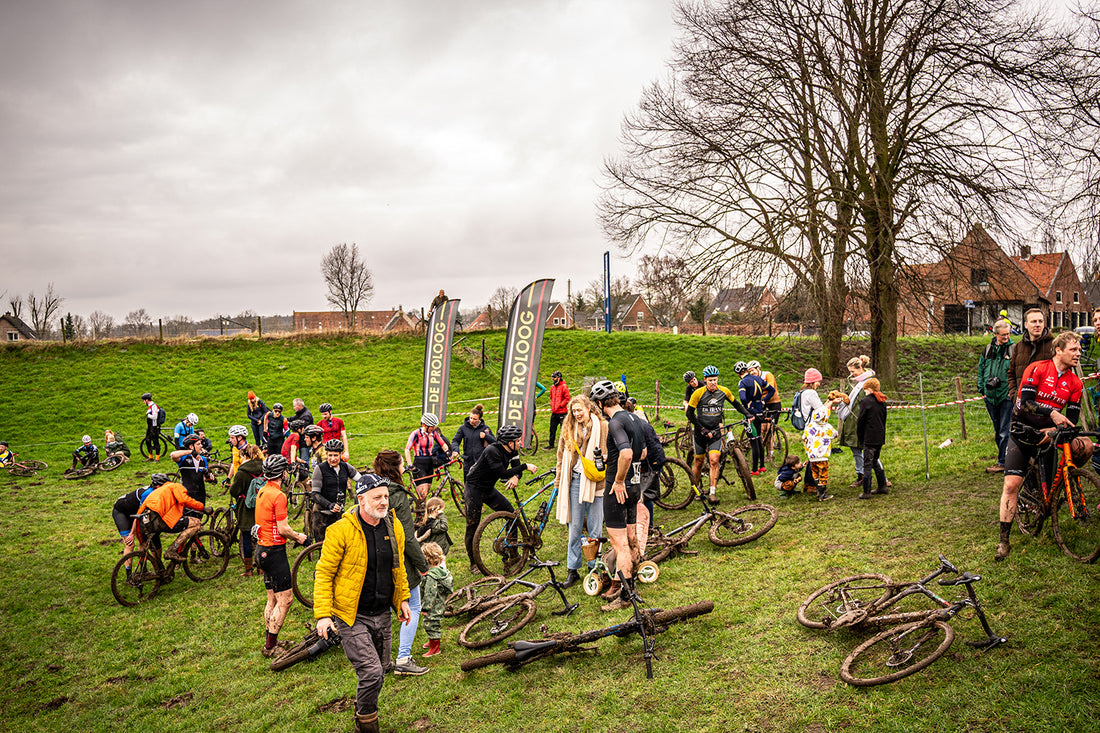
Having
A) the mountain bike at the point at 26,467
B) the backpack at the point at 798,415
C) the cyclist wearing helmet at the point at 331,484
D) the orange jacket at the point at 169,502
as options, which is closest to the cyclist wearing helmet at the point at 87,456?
the mountain bike at the point at 26,467

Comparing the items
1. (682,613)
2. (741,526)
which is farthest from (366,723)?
(741,526)

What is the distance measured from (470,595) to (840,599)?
401cm

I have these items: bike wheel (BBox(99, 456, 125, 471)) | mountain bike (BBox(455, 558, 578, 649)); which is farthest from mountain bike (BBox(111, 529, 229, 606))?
bike wheel (BBox(99, 456, 125, 471))

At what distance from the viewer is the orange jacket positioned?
9.76 metres

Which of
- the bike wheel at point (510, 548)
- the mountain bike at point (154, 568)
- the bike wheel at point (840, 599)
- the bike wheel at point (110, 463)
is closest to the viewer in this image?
the bike wheel at point (840, 599)

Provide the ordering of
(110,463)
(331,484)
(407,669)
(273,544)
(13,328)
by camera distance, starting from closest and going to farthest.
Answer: (407,669) < (273,544) < (331,484) < (110,463) < (13,328)

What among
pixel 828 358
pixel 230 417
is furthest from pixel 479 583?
pixel 230 417

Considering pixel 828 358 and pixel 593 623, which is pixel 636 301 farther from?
pixel 593 623

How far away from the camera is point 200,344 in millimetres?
37750

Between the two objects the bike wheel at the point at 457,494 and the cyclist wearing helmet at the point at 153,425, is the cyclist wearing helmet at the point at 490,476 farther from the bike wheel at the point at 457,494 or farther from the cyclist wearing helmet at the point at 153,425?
the cyclist wearing helmet at the point at 153,425

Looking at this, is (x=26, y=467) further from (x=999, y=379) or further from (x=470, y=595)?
(x=999, y=379)

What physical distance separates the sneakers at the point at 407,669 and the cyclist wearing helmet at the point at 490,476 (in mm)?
2164

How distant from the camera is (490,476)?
8836mm

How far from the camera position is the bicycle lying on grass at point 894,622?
205 inches
